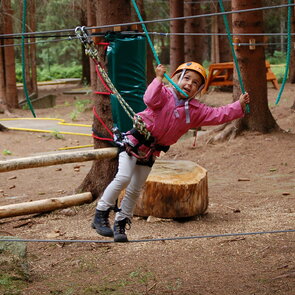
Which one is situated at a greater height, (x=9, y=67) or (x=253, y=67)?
(x=253, y=67)

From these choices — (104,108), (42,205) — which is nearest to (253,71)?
(104,108)

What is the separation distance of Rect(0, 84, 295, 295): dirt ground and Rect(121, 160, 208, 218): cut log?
11 centimetres

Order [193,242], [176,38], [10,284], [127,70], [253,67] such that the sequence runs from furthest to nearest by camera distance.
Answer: [176,38], [253,67], [127,70], [193,242], [10,284]

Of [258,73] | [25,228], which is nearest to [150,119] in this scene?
[25,228]

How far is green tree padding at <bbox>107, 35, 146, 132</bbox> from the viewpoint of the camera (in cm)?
557

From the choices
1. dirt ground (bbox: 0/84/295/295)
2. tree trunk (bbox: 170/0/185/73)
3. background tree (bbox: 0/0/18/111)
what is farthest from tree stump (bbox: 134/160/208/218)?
background tree (bbox: 0/0/18/111)

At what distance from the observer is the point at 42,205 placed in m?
6.33

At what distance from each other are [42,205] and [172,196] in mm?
1493

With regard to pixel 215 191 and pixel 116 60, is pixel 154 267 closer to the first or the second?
pixel 116 60

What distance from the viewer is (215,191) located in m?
7.48

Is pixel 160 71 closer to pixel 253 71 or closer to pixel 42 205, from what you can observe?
pixel 42 205

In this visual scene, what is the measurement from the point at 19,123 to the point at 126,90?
33.6ft

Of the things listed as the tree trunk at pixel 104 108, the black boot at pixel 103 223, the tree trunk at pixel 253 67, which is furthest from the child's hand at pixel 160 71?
the tree trunk at pixel 253 67

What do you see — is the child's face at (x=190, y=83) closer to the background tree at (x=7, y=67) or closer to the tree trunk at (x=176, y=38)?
the tree trunk at (x=176, y=38)
